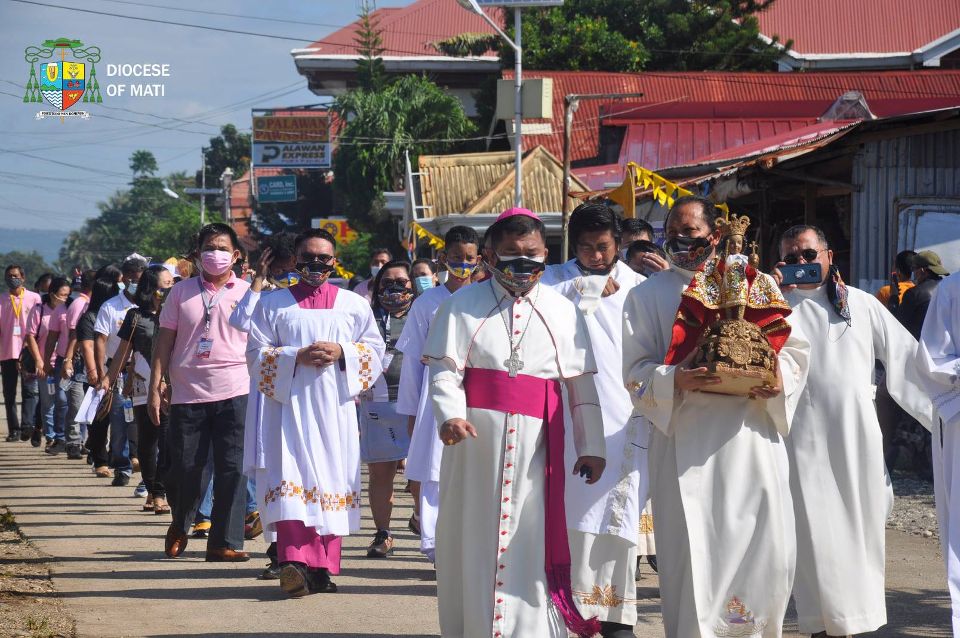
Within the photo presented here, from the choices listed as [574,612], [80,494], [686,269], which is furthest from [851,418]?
[80,494]

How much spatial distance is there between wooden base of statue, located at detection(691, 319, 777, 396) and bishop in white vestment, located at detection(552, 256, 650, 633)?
117 centimetres

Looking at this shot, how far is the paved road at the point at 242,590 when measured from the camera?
688 cm

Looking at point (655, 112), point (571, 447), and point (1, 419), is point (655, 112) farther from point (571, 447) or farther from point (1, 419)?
point (571, 447)

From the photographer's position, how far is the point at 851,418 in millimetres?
6375

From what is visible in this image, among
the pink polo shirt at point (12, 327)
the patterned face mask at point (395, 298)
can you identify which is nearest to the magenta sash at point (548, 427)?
the patterned face mask at point (395, 298)

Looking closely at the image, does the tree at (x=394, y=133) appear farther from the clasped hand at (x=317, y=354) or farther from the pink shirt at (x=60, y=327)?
the clasped hand at (x=317, y=354)

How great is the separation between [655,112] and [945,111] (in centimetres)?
2175

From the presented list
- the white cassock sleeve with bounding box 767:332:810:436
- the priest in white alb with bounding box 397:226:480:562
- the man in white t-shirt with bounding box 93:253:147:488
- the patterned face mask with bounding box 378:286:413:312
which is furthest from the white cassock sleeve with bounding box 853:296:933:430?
the man in white t-shirt with bounding box 93:253:147:488

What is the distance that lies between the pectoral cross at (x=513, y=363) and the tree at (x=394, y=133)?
37.3 metres

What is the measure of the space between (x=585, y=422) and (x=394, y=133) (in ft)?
128

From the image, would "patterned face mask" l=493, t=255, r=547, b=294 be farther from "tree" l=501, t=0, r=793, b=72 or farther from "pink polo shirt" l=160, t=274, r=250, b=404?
"tree" l=501, t=0, r=793, b=72

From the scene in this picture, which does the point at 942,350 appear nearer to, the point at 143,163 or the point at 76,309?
the point at 76,309

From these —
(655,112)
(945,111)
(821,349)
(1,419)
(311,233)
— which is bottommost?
(1,419)

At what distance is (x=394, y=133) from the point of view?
4400 centimetres
